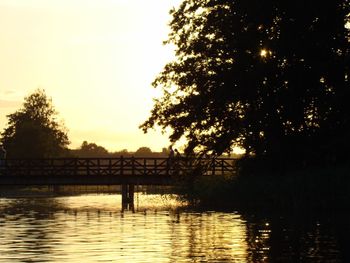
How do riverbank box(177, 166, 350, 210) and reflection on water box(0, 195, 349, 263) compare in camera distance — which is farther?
riverbank box(177, 166, 350, 210)

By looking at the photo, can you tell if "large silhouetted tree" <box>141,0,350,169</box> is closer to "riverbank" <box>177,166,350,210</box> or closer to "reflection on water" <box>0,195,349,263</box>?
"riverbank" <box>177,166,350,210</box>

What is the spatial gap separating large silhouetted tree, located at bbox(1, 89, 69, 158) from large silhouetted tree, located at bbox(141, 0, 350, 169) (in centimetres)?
6634

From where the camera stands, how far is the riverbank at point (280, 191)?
143 ft

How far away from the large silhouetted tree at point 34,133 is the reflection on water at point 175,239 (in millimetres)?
73224

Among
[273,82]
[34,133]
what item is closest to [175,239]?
[273,82]

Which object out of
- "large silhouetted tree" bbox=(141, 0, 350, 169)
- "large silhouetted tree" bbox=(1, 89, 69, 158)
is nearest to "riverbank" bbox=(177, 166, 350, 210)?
"large silhouetted tree" bbox=(141, 0, 350, 169)

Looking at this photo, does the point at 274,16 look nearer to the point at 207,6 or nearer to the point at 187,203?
the point at 207,6

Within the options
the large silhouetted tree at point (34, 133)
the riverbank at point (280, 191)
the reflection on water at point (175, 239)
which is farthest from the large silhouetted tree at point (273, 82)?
the large silhouetted tree at point (34, 133)

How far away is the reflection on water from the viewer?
2531cm

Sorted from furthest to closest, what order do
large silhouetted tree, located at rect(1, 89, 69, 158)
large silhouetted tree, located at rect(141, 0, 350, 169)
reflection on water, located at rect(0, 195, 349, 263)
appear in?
large silhouetted tree, located at rect(1, 89, 69, 158)
large silhouetted tree, located at rect(141, 0, 350, 169)
reflection on water, located at rect(0, 195, 349, 263)

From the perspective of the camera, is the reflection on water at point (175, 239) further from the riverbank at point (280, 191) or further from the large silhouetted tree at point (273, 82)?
the large silhouetted tree at point (273, 82)

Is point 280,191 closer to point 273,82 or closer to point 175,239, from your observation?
point 273,82

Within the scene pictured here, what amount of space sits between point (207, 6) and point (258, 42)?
17.9ft

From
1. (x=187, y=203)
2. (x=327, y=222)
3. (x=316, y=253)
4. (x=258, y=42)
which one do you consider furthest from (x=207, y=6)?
(x=316, y=253)
